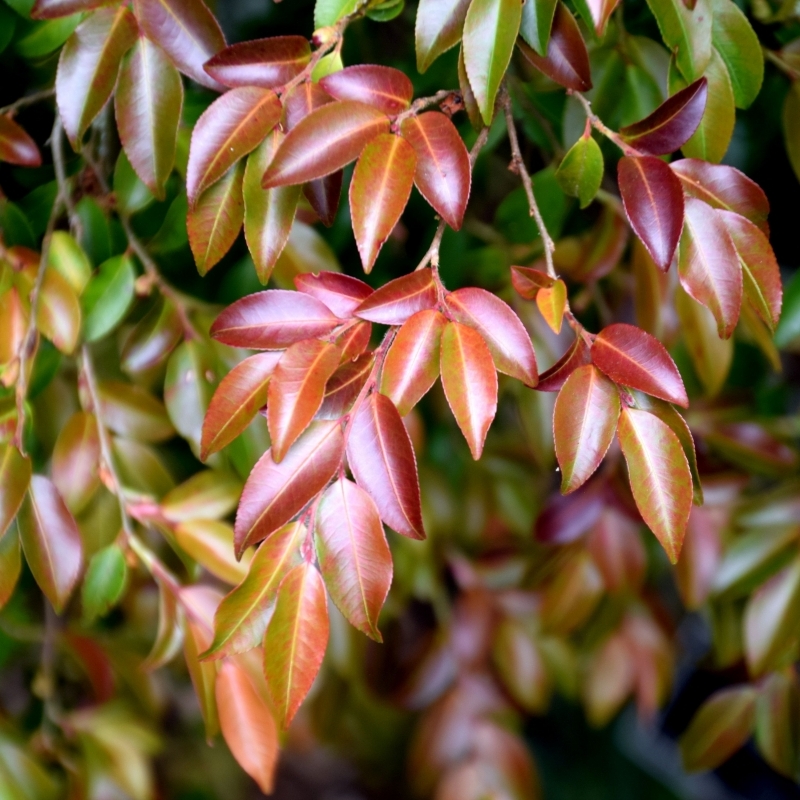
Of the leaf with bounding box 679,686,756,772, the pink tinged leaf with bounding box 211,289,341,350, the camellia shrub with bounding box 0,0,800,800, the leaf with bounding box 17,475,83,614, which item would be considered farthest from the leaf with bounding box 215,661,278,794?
the leaf with bounding box 679,686,756,772

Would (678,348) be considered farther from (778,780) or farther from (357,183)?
(778,780)

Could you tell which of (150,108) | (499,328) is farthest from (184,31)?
(499,328)

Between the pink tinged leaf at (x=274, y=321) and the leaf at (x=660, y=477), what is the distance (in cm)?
17

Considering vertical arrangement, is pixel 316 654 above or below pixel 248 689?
above

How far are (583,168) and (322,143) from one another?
6.0 inches

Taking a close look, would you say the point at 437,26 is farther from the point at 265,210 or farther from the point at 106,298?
the point at 106,298

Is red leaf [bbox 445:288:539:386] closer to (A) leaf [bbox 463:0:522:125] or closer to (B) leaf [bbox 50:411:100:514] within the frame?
(A) leaf [bbox 463:0:522:125]

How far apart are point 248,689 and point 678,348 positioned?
0.52m

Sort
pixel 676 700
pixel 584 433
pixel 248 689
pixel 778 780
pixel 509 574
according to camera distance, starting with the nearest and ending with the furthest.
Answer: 1. pixel 584 433
2. pixel 248 689
3. pixel 509 574
4. pixel 778 780
5. pixel 676 700

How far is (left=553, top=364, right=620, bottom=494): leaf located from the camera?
1.26ft

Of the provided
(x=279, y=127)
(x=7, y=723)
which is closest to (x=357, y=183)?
(x=279, y=127)

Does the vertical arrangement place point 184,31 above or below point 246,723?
above

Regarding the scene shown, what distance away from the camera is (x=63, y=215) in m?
0.65

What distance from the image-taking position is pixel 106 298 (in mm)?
544
